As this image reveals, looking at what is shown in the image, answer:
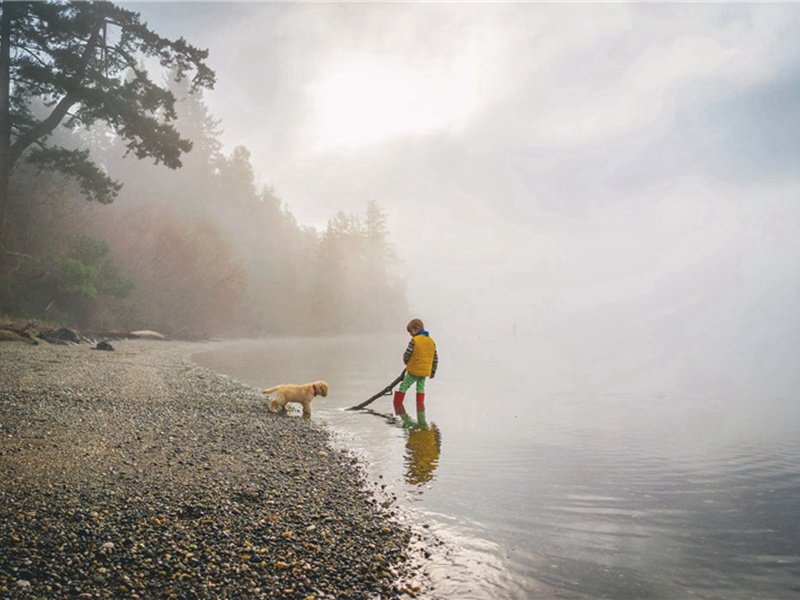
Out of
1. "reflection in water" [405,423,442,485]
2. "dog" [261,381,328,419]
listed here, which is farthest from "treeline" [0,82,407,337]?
"reflection in water" [405,423,442,485]

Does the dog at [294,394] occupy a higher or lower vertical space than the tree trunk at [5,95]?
lower

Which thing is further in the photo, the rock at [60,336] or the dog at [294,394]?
the rock at [60,336]

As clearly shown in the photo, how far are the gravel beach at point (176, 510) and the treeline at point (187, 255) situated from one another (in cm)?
2277

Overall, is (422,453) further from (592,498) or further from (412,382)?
(412,382)

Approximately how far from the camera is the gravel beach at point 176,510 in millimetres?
3939

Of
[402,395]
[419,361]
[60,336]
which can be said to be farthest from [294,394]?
[60,336]

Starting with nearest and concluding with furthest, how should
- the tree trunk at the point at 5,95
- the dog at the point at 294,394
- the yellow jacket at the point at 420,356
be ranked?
the dog at the point at 294,394
the yellow jacket at the point at 420,356
the tree trunk at the point at 5,95

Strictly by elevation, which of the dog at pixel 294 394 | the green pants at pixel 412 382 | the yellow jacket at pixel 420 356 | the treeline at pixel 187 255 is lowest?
the dog at pixel 294 394

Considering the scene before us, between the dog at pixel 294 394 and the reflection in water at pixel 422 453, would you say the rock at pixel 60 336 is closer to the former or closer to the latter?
the dog at pixel 294 394

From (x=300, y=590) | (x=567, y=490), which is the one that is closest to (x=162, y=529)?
(x=300, y=590)

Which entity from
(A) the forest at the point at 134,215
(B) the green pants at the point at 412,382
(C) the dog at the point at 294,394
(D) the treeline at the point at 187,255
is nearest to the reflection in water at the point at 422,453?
(B) the green pants at the point at 412,382

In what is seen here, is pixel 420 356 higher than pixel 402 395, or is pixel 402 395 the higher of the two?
pixel 420 356

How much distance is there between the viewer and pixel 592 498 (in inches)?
298

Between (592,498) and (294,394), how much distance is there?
7.98 metres
